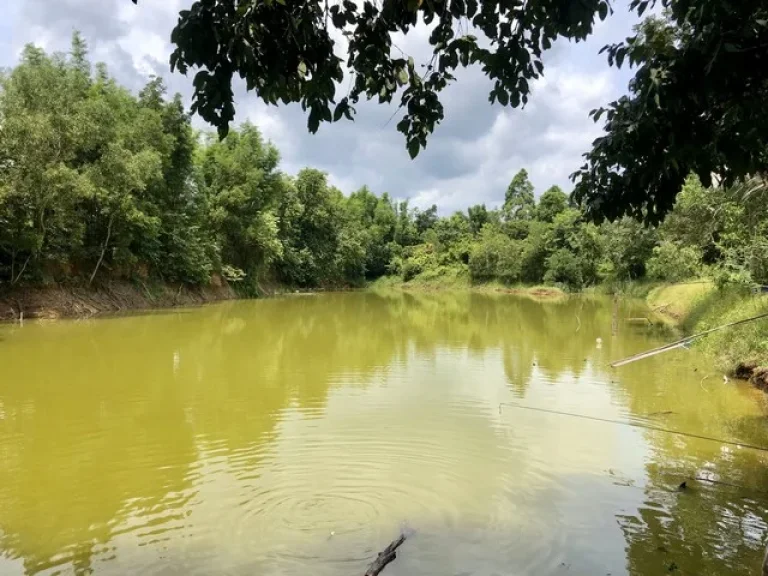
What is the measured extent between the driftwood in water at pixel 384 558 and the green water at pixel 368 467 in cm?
7

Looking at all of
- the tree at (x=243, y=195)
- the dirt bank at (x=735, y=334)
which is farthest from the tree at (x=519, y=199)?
the dirt bank at (x=735, y=334)

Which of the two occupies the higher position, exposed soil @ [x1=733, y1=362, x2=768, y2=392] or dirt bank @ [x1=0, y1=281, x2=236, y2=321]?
dirt bank @ [x1=0, y1=281, x2=236, y2=321]

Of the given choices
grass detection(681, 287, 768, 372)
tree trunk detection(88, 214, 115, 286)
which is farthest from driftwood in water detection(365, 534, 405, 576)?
tree trunk detection(88, 214, 115, 286)

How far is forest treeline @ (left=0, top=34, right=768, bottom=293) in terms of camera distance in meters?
15.1

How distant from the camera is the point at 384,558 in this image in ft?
11.5

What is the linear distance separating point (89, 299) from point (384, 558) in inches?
771

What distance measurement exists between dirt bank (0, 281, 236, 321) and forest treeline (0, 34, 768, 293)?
1.54 feet

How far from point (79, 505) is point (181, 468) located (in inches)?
39.9

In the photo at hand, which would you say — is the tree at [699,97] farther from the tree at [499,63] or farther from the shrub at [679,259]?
the shrub at [679,259]

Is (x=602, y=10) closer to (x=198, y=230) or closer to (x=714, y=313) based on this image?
(x=714, y=313)

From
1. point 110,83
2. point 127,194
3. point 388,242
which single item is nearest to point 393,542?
point 127,194

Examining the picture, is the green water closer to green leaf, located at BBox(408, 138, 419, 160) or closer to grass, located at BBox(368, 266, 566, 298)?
green leaf, located at BBox(408, 138, 419, 160)

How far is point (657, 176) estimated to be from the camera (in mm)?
3602

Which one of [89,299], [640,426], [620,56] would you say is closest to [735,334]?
[640,426]
